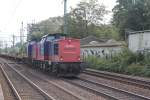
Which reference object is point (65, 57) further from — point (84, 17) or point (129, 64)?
point (84, 17)

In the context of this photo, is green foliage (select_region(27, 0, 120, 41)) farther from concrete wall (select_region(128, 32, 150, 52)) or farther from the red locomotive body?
the red locomotive body

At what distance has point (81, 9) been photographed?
95.3 m

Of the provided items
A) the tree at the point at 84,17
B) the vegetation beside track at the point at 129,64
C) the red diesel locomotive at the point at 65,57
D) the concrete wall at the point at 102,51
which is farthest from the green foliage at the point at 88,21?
the red diesel locomotive at the point at 65,57

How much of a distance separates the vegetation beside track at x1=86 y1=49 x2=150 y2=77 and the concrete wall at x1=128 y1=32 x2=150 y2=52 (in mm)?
942

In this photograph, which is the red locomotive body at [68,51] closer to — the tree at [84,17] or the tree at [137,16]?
the tree at [137,16]

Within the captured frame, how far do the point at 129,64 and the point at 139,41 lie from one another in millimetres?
2480

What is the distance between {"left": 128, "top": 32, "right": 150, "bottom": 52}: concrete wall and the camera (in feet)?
105

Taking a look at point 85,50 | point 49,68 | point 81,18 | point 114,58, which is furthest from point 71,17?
point 49,68

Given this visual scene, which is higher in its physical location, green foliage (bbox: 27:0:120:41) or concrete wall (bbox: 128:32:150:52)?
green foliage (bbox: 27:0:120:41)

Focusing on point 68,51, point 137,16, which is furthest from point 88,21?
point 68,51

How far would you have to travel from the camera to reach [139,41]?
33438 mm

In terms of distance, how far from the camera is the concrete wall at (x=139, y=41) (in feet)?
105

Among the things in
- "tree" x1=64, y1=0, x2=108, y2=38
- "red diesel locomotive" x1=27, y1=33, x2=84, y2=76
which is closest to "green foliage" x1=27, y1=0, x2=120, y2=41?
"tree" x1=64, y1=0, x2=108, y2=38

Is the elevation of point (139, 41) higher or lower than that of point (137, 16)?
lower
